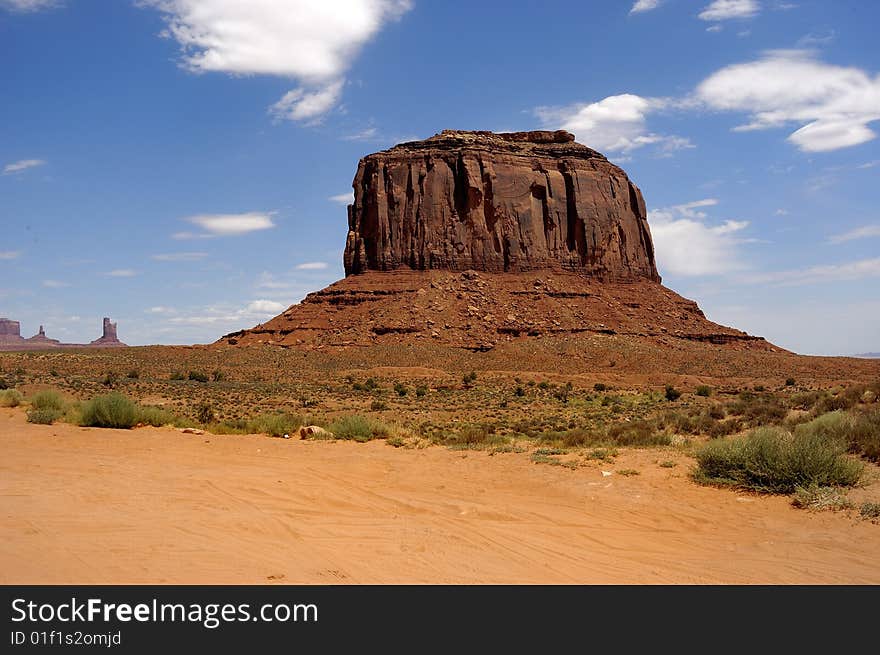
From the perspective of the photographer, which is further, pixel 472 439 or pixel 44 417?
pixel 44 417

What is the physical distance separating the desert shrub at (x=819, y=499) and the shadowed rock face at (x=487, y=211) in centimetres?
6927

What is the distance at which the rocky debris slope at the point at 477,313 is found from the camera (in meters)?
65.4

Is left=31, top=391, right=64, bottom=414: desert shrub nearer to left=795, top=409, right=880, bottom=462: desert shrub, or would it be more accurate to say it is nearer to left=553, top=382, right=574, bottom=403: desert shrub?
left=795, top=409, right=880, bottom=462: desert shrub

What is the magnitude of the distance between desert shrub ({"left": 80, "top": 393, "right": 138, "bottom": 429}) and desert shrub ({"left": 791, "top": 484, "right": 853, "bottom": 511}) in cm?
1566

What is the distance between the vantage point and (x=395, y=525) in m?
8.48

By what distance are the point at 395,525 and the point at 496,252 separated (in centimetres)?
7241

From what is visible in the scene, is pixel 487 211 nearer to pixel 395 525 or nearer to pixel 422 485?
pixel 422 485

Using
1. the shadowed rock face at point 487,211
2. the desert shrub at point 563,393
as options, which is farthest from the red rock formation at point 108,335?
the desert shrub at point 563,393

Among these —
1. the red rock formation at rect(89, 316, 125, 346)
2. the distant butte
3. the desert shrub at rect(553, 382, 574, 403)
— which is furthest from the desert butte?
the red rock formation at rect(89, 316, 125, 346)

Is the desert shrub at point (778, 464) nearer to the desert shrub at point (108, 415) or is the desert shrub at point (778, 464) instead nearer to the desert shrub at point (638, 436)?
the desert shrub at point (638, 436)

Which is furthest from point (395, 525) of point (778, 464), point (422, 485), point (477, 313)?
point (477, 313)

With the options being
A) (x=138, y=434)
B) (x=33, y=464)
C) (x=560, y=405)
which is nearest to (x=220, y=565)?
(x=33, y=464)
